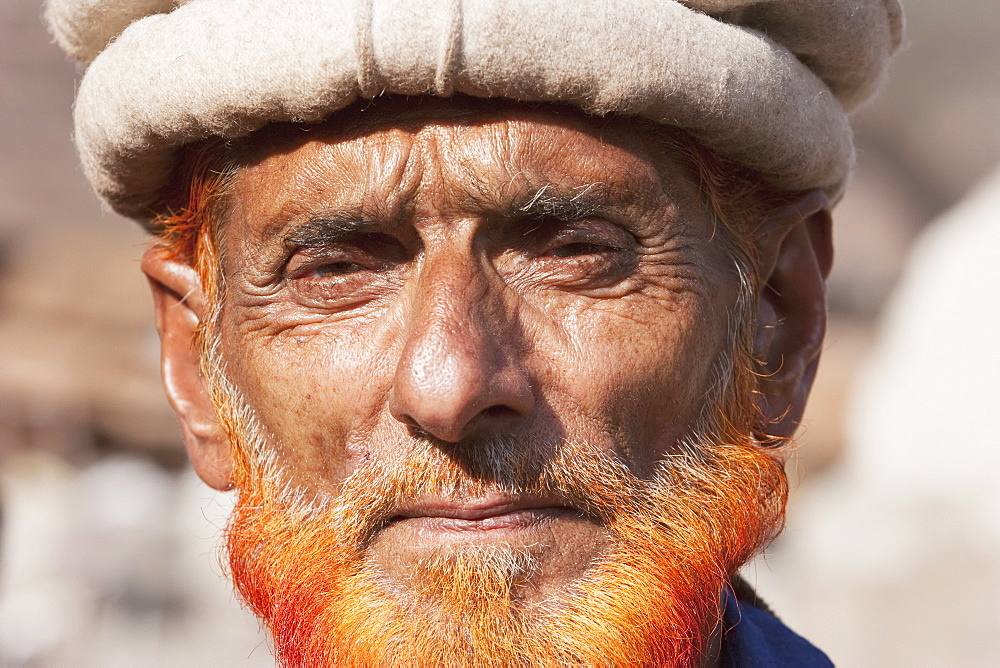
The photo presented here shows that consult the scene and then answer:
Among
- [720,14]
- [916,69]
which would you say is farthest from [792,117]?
[916,69]

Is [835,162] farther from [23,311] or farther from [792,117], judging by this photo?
[23,311]

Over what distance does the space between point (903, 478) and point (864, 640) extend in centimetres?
141

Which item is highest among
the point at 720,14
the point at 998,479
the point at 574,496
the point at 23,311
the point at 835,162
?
the point at 720,14

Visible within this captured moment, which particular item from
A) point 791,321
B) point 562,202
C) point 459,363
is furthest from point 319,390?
point 791,321

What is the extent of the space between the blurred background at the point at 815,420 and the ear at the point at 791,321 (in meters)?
2.82

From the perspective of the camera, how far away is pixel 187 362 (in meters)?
2.87

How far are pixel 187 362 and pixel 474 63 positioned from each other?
1.29m

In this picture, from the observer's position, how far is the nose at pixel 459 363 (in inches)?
80.1

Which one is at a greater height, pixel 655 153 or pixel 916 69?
pixel 655 153

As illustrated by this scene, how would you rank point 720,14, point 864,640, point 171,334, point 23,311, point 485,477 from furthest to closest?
point 23,311 → point 864,640 → point 171,334 → point 720,14 → point 485,477

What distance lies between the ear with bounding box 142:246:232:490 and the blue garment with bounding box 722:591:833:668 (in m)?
1.37

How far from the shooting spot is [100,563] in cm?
766

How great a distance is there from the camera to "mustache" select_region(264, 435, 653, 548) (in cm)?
211

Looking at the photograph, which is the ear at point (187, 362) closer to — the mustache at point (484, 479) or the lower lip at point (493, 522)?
the mustache at point (484, 479)
